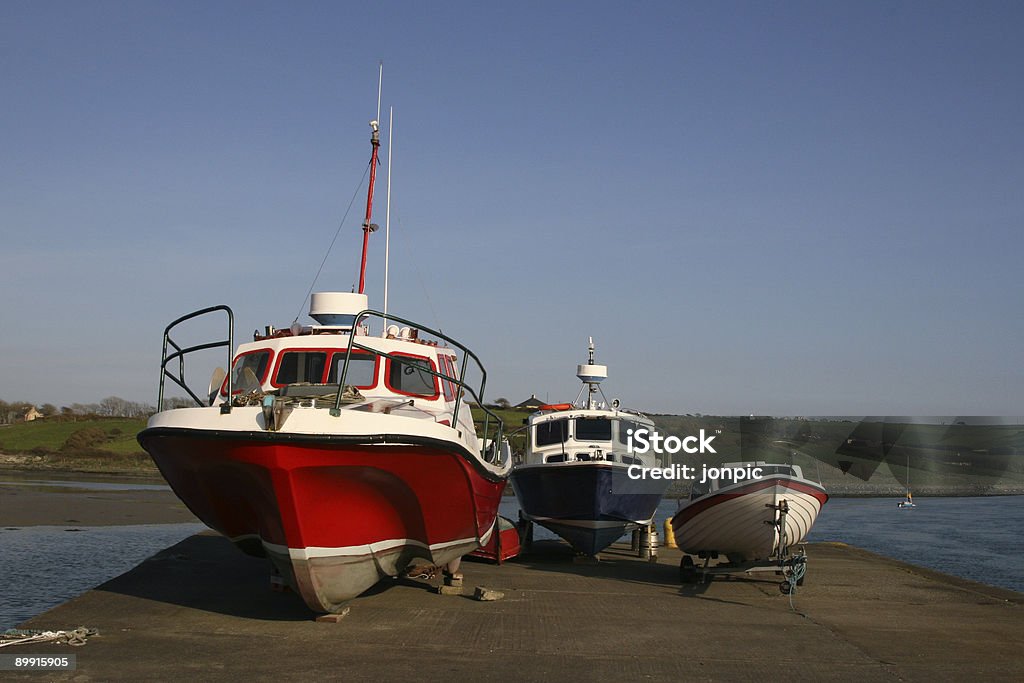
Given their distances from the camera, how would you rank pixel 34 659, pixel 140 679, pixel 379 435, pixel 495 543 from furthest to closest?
pixel 495 543, pixel 379 435, pixel 34 659, pixel 140 679

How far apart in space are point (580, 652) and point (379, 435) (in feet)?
8.32

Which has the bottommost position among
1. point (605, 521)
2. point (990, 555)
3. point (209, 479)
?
point (990, 555)

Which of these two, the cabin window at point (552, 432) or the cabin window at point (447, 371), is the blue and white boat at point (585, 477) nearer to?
the cabin window at point (552, 432)

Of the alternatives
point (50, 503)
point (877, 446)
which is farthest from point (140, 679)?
point (877, 446)

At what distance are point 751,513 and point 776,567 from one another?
0.79 meters

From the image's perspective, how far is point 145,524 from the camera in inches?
850

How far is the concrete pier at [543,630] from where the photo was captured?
7156 mm

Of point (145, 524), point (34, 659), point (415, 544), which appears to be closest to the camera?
point (34, 659)

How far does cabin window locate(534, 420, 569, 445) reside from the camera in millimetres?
16953

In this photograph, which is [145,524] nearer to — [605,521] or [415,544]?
[605,521]

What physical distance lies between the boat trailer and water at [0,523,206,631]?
752 centimetres

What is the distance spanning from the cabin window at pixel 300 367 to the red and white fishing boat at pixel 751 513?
504cm

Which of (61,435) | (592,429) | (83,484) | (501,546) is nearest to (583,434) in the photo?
(592,429)

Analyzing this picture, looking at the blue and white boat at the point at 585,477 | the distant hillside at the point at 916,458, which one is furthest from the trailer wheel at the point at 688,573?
the distant hillside at the point at 916,458
